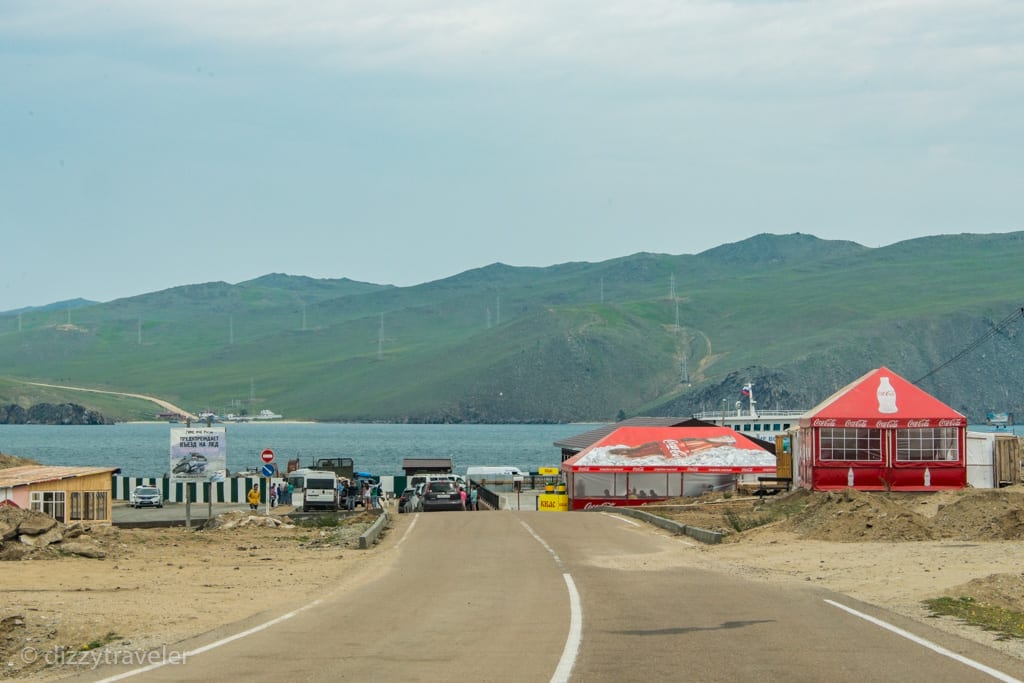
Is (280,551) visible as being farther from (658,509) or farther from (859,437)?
(859,437)

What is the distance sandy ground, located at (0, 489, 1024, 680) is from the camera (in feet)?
50.0

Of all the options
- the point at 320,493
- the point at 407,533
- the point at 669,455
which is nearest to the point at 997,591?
the point at 407,533

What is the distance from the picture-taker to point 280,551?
30031mm

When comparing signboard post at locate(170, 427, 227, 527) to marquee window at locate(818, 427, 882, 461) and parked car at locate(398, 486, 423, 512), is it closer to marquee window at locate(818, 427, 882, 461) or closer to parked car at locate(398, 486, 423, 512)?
parked car at locate(398, 486, 423, 512)

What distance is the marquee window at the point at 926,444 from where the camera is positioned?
4738 centimetres

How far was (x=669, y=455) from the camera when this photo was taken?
58.8 meters

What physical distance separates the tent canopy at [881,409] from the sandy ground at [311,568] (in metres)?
7.47

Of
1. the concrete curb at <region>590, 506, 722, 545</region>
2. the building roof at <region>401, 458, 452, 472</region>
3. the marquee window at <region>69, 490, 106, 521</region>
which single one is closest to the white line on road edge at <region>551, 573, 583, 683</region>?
the concrete curb at <region>590, 506, 722, 545</region>

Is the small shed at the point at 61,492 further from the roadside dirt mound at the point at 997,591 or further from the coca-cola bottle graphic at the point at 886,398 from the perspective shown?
the coca-cola bottle graphic at the point at 886,398

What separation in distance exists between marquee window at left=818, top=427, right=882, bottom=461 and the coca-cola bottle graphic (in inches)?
34.6

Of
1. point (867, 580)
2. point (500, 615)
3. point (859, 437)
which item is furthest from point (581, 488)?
point (500, 615)

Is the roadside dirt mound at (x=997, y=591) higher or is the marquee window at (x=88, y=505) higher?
the roadside dirt mound at (x=997, y=591)

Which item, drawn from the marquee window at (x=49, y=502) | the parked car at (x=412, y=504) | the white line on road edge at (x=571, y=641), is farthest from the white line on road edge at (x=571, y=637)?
the parked car at (x=412, y=504)

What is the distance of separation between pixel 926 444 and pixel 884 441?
168cm
